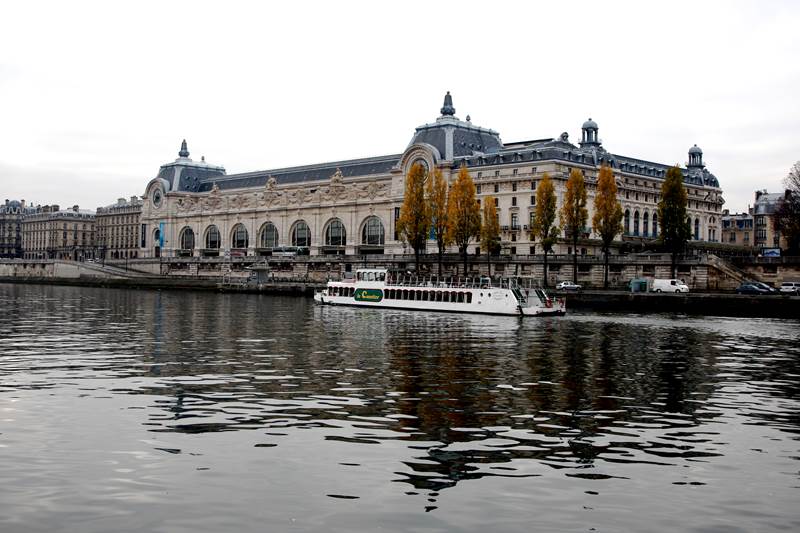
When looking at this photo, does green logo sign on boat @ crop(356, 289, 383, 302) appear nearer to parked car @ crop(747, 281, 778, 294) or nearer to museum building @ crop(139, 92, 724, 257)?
parked car @ crop(747, 281, 778, 294)

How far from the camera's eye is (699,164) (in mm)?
162125

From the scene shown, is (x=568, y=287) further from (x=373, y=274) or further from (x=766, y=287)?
(x=373, y=274)

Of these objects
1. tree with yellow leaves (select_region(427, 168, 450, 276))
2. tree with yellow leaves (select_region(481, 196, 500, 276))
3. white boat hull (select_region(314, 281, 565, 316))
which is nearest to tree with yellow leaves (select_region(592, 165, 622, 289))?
tree with yellow leaves (select_region(481, 196, 500, 276))

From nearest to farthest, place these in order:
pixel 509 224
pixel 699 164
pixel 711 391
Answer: pixel 711 391
pixel 509 224
pixel 699 164

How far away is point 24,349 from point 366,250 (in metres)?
111

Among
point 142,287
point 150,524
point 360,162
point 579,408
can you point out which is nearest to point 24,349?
point 579,408

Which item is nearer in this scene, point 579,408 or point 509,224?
point 579,408

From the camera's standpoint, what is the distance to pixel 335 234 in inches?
6284

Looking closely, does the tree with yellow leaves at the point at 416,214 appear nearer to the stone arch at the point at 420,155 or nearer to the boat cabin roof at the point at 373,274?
the boat cabin roof at the point at 373,274

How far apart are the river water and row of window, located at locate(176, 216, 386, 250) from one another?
106 meters

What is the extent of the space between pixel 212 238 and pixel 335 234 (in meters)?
37.4

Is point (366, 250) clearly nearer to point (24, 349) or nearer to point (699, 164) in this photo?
point (699, 164)

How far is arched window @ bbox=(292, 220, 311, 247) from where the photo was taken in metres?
165

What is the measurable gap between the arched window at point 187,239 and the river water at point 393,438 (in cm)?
14651
